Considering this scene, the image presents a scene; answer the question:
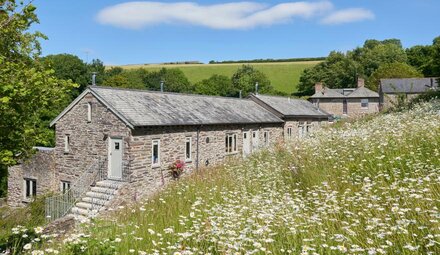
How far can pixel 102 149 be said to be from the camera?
64.3ft

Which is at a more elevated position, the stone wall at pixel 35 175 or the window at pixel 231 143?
the window at pixel 231 143

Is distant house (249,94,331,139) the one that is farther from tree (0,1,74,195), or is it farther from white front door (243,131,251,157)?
tree (0,1,74,195)

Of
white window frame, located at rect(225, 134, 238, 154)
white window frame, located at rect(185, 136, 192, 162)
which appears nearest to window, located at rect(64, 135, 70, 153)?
white window frame, located at rect(185, 136, 192, 162)

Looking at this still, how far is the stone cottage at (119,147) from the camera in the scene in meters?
18.5

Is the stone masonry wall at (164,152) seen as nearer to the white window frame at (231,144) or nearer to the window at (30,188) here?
the white window frame at (231,144)

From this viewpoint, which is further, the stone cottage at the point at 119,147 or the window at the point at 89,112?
the window at the point at 89,112

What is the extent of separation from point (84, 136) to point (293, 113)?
20220 mm

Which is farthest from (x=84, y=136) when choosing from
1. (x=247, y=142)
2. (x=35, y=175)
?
(x=247, y=142)

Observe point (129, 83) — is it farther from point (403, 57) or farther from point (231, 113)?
point (403, 57)

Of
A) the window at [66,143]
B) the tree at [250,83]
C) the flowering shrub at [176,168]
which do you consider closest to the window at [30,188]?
the window at [66,143]

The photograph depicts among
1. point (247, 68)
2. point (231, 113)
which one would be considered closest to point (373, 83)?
point (247, 68)

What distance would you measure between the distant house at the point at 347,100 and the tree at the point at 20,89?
51.3m

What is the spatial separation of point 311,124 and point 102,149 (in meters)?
24.5

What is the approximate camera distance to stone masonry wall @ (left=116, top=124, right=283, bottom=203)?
18.5m
